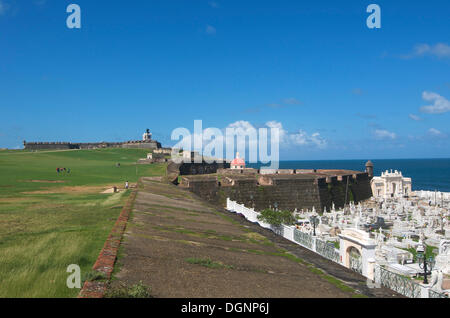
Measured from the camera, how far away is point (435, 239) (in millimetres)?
19078

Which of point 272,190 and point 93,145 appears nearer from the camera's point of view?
point 272,190

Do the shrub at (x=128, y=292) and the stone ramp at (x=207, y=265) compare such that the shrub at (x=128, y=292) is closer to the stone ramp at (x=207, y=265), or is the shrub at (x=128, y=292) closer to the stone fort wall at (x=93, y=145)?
the stone ramp at (x=207, y=265)

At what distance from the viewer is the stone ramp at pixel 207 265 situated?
5368mm

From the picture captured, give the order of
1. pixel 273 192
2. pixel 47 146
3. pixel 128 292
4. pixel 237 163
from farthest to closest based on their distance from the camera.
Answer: pixel 47 146
pixel 237 163
pixel 273 192
pixel 128 292

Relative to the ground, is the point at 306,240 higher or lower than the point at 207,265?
lower

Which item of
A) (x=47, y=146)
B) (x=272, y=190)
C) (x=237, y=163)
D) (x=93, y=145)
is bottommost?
(x=272, y=190)

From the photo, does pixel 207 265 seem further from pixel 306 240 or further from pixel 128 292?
pixel 306 240

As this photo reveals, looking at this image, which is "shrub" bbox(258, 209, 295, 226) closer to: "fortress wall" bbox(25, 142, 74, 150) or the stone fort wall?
the stone fort wall

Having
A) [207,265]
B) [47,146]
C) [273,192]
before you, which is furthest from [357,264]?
[47,146]

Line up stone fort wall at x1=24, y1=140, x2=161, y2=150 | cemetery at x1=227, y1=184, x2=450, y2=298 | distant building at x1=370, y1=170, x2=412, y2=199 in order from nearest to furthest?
1. cemetery at x1=227, y1=184, x2=450, y2=298
2. distant building at x1=370, y1=170, x2=412, y2=199
3. stone fort wall at x1=24, y1=140, x2=161, y2=150

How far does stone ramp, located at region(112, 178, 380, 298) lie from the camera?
17.6 ft

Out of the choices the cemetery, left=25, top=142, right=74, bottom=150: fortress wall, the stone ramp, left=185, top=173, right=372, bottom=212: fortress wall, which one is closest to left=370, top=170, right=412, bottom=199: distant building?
the cemetery

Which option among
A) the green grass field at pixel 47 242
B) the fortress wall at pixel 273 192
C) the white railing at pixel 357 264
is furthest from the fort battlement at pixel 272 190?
the green grass field at pixel 47 242

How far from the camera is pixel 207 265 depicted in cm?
647
